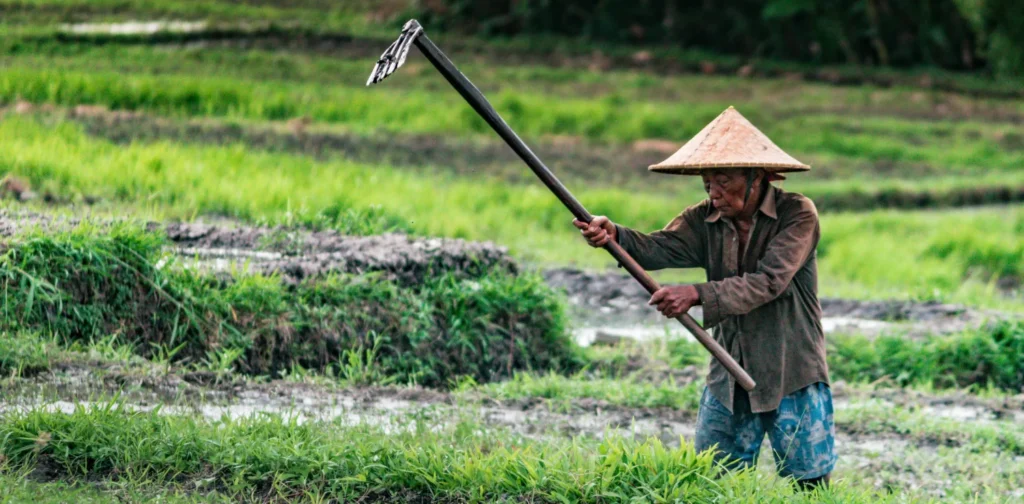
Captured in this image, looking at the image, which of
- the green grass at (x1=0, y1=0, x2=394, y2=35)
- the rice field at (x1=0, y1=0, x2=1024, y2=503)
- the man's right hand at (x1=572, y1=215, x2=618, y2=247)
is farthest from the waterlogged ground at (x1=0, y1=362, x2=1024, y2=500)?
the green grass at (x1=0, y1=0, x2=394, y2=35)

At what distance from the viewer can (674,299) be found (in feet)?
13.5

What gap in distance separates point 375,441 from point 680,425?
1952 mm

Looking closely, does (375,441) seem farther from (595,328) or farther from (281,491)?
(595,328)

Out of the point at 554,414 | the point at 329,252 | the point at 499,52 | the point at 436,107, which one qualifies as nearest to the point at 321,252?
the point at 329,252

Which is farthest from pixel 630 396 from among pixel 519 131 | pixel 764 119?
pixel 764 119

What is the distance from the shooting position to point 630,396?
605 centimetres

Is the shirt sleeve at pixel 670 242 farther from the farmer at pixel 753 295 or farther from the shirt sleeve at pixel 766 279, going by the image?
the shirt sleeve at pixel 766 279

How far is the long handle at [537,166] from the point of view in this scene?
3859mm

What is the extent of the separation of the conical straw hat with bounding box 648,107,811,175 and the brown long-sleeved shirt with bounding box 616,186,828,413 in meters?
0.17

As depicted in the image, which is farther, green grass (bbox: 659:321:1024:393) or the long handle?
green grass (bbox: 659:321:1024:393)

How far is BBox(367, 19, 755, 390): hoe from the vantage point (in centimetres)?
381

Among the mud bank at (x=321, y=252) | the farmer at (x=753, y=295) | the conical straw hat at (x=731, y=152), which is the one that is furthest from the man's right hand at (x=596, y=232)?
the mud bank at (x=321, y=252)

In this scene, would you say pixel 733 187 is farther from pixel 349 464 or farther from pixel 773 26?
pixel 773 26

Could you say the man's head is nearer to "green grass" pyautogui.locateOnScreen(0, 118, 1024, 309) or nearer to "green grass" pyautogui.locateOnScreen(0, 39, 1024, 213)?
"green grass" pyautogui.locateOnScreen(0, 118, 1024, 309)
